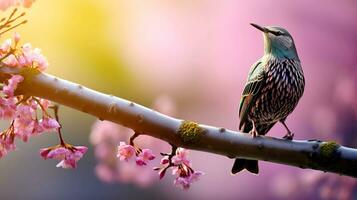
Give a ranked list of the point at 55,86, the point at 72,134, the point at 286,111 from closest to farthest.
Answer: the point at 55,86
the point at 286,111
the point at 72,134

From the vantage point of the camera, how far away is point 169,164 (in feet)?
3.48

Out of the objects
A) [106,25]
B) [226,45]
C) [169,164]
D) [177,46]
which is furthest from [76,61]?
[169,164]

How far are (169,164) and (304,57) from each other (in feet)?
2.19

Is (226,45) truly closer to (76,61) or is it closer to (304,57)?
(304,57)

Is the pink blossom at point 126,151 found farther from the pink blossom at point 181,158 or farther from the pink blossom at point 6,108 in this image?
the pink blossom at point 6,108

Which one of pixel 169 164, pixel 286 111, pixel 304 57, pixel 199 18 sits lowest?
pixel 169 164

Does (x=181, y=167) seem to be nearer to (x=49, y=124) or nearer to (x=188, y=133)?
(x=188, y=133)

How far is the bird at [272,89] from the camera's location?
4.04 ft

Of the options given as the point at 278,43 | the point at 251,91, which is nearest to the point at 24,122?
the point at 251,91

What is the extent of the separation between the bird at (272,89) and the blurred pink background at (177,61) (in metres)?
0.25

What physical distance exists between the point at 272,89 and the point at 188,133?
0.92 feet

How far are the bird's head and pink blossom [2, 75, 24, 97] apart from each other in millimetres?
575

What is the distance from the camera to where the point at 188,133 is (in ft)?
3.43

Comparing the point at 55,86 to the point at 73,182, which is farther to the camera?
the point at 73,182
